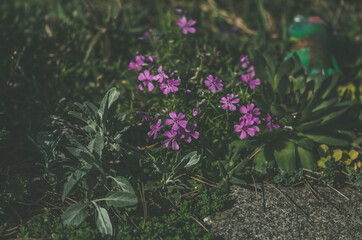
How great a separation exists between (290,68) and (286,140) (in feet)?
2.37

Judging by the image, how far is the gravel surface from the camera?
2.33 metres

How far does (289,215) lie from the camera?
8.01 ft

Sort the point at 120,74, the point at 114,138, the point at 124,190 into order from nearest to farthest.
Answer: the point at 124,190
the point at 114,138
the point at 120,74

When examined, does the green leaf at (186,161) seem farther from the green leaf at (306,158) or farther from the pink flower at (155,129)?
the green leaf at (306,158)

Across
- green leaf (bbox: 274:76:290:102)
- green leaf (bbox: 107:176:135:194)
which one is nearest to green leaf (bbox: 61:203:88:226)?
green leaf (bbox: 107:176:135:194)

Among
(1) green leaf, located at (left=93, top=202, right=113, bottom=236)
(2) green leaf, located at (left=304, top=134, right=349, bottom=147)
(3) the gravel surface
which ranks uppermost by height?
(2) green leaf, located at (left=304, top=134, right=349, bottom=147)

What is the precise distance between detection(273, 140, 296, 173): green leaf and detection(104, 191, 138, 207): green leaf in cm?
118

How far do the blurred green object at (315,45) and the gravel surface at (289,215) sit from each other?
4.94 ft

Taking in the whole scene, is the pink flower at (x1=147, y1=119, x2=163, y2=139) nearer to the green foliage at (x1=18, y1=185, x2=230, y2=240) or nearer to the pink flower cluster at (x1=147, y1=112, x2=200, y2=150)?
the pink flower cluster at (x1=147, y1=112, x2=200, y2=150)

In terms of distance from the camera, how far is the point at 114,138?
8.28 ft

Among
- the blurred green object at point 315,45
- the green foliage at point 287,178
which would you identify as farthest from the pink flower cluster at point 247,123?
the blurred green object at point 315,45

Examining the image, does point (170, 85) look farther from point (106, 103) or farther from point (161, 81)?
point (106, 103)

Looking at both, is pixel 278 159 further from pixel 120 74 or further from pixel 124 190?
pixel 120 74

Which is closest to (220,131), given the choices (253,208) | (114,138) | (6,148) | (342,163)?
(253,208)
